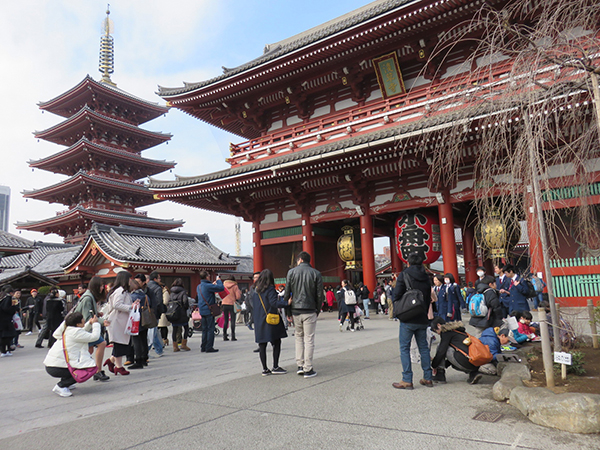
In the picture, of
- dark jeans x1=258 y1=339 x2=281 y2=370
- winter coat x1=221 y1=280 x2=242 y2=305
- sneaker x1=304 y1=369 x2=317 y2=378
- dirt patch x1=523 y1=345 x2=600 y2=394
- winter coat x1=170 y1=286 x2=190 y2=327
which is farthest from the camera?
winter coat x1=221 y1=280 x2=242 y2=305

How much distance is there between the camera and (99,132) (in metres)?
32.2

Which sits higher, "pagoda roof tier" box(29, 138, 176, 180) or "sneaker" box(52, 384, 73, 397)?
"pagoda roof tier" box(29, 138, 176, 180)

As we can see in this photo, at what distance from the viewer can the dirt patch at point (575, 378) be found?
4.03 metres

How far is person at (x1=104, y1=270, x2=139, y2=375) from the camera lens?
6.56 metres

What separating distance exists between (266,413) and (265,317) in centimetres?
201

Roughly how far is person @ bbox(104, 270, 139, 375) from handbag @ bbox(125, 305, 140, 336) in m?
0.05

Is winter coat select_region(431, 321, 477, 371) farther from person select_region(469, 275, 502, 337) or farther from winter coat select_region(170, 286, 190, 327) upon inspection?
winter coat select_region(170, 286, 190, 327)

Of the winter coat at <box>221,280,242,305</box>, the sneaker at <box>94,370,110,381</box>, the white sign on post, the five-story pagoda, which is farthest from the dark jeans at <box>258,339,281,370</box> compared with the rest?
the five-story pagoda

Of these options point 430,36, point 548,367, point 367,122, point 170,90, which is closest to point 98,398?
point 548,367

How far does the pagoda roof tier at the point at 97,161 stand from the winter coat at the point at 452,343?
30.5m

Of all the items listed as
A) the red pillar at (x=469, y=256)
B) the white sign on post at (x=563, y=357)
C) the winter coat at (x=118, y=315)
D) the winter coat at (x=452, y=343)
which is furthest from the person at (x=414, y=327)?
the red pillar at (x=469, y=256)

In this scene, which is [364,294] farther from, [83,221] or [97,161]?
[97,161]

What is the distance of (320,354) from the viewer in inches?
308

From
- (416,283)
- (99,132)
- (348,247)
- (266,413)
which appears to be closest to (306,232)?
(348,247)
